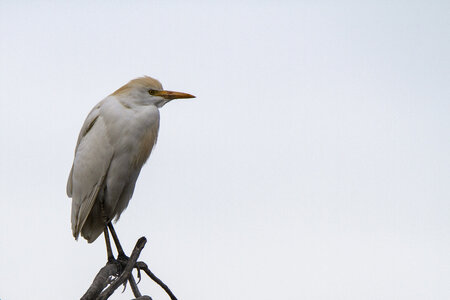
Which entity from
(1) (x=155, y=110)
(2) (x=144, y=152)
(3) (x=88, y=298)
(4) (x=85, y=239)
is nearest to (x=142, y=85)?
(1) (x=155, y=110)


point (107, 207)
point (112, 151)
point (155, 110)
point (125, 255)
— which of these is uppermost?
point (155, 110)

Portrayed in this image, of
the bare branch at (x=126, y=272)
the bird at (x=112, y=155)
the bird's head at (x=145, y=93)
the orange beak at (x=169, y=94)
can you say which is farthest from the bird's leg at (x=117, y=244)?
the bare branch at (x=126, y=272)

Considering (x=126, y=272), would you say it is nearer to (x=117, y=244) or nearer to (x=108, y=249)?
(x=108, y=249)

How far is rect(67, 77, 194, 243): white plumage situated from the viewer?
4984mm

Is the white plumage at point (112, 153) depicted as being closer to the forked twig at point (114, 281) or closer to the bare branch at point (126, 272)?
the forked twig at point (114, 281)

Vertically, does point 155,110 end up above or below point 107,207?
above

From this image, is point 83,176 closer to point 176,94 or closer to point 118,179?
point 118,179

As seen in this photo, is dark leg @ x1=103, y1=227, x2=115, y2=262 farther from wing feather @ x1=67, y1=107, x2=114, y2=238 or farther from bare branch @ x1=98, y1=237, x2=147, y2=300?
bare branch @ x1=98, y1=237, x2=147, y2=300

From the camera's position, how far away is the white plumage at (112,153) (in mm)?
4984

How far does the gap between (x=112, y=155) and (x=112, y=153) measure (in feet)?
0.05

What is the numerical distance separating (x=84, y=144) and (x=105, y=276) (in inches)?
83.5

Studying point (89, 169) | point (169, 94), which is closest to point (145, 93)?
point (169, 94)

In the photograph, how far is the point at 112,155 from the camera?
5012 millimetres

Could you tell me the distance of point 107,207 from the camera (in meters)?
5.05
